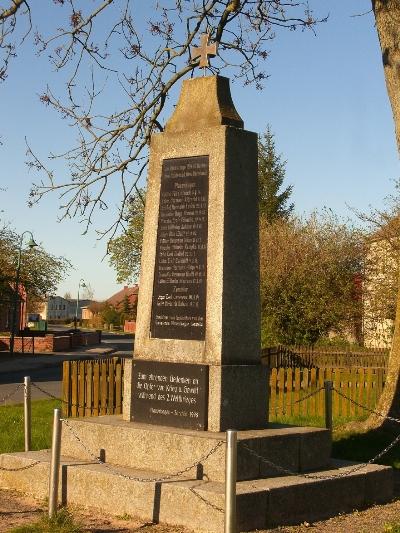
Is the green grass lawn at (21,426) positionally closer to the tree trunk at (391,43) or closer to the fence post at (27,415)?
the fence post at (27,415)

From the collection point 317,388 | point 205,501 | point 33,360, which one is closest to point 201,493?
point 205,501

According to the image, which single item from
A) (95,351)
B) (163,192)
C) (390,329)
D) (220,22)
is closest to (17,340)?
(95,351)

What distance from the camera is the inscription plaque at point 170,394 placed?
27.6ft

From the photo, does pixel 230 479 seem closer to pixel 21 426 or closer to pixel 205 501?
pixel 205 501

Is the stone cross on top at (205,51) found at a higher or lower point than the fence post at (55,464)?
higher

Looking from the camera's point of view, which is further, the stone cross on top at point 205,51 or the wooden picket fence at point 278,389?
the wooden picket fence at point 278,389

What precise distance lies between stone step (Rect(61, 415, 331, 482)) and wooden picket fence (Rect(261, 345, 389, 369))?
1690cm

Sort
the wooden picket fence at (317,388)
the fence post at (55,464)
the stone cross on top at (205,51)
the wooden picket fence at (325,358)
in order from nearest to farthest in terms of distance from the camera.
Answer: the fence post at (55,464) < the stone cross on top at (205,51) < the wooden picket fence at (317,388) < the wooden picket fence at (325,358)

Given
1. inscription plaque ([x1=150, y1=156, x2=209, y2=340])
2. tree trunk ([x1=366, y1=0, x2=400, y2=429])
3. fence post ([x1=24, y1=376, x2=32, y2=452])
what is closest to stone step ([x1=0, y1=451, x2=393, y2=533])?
fence post ([x1=24, y1=376, x2=32, y2=452])

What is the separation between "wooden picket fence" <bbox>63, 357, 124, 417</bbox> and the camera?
15734 millimetres

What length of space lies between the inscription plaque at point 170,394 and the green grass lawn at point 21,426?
9.72 ft

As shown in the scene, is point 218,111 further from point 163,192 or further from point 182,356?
point 182,356

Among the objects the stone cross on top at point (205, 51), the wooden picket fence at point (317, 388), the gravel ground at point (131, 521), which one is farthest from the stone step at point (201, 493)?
the wooden picket fence at point (317, 388)

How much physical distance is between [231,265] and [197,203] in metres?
0.83
